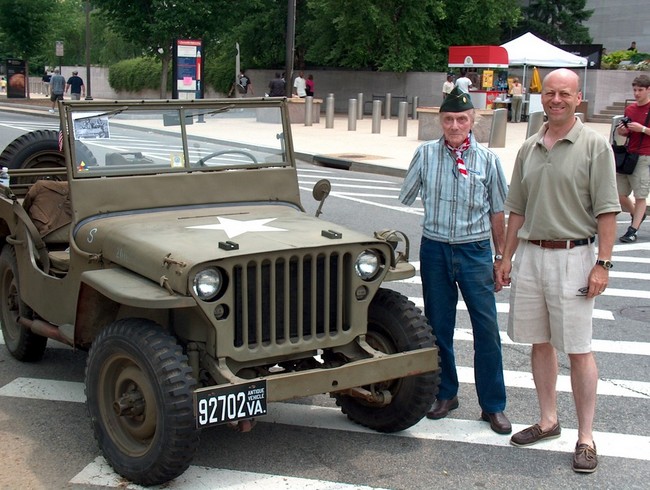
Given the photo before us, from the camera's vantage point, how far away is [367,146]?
22875 millimetres

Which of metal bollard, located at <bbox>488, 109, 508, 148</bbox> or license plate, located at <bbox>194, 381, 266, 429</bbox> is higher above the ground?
metal bollard, located at <bbox>488, 109, 508, 148</bbox>

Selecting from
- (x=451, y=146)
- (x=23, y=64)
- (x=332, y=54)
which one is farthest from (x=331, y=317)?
(x=23, y=64)

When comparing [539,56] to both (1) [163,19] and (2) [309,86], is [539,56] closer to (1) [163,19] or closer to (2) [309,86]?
(2) [309,86]

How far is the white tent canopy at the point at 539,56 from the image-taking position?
30797 millimetres

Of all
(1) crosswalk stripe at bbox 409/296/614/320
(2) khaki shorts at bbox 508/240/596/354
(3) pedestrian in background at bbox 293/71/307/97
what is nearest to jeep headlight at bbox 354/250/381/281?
(2) khaki shorts at bbox 508/240/596/354

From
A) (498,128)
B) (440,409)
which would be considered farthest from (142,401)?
(498,128)

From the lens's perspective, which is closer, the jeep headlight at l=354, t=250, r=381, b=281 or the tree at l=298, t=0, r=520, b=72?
the jeep headlight at l=354, t=250, r=381, b=281

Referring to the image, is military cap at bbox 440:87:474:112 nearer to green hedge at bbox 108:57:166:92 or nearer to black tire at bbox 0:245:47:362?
black tire at bbox 0:245:47:362

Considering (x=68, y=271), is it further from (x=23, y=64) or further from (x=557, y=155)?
(x=23, y=64)

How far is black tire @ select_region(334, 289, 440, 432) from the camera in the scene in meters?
4.86

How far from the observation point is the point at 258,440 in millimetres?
5066

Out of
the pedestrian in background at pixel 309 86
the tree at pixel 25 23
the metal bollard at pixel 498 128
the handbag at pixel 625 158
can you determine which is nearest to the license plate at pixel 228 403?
the handbag at pixel 625 158

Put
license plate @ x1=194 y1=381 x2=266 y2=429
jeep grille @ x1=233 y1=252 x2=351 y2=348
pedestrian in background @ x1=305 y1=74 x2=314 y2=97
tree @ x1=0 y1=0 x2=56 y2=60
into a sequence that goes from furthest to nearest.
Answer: tree @ x1=0 y1=0 x2=56 y2=60 < pedestrian in background @ x1=305 y1=74 x2=314 y2=97 < jeep grille @ x1=233 y1=252 x2=351 y2=348 < license plate @ x1=194 y1=381 x2=266 y2=429

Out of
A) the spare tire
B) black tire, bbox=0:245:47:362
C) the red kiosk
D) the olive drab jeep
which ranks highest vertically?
the red kiosk
